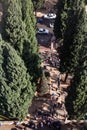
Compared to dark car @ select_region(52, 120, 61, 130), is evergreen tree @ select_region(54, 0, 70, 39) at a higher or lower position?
higher

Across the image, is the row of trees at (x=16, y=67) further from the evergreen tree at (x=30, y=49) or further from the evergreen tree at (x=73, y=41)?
the evergreen tree at (x=73, y=41)

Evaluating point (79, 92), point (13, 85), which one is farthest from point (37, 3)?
point (79, 92)

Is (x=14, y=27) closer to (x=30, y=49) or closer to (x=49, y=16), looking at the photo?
(x=30, y=49)

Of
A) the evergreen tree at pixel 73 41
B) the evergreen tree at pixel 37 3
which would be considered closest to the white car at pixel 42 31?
the evergreen tree at pixel 37 3

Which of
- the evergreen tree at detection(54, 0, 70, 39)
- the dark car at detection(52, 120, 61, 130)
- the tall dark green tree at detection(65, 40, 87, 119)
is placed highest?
the evergreen tree at detection(54, 0, 70, 39)

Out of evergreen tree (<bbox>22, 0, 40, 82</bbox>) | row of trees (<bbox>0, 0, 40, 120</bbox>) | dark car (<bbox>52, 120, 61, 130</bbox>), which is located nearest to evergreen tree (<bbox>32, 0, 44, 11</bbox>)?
evergreen tree (<bbox>22, 0, 40, 82</bbox>)

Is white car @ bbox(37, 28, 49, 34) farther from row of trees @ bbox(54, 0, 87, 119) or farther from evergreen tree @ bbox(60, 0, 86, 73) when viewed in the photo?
evergreen tree @ bbox(60, 0, 86, 73)

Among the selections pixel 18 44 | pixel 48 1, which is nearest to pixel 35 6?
pixel 48 1

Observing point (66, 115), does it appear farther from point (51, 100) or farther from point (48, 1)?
point (48, 1)
